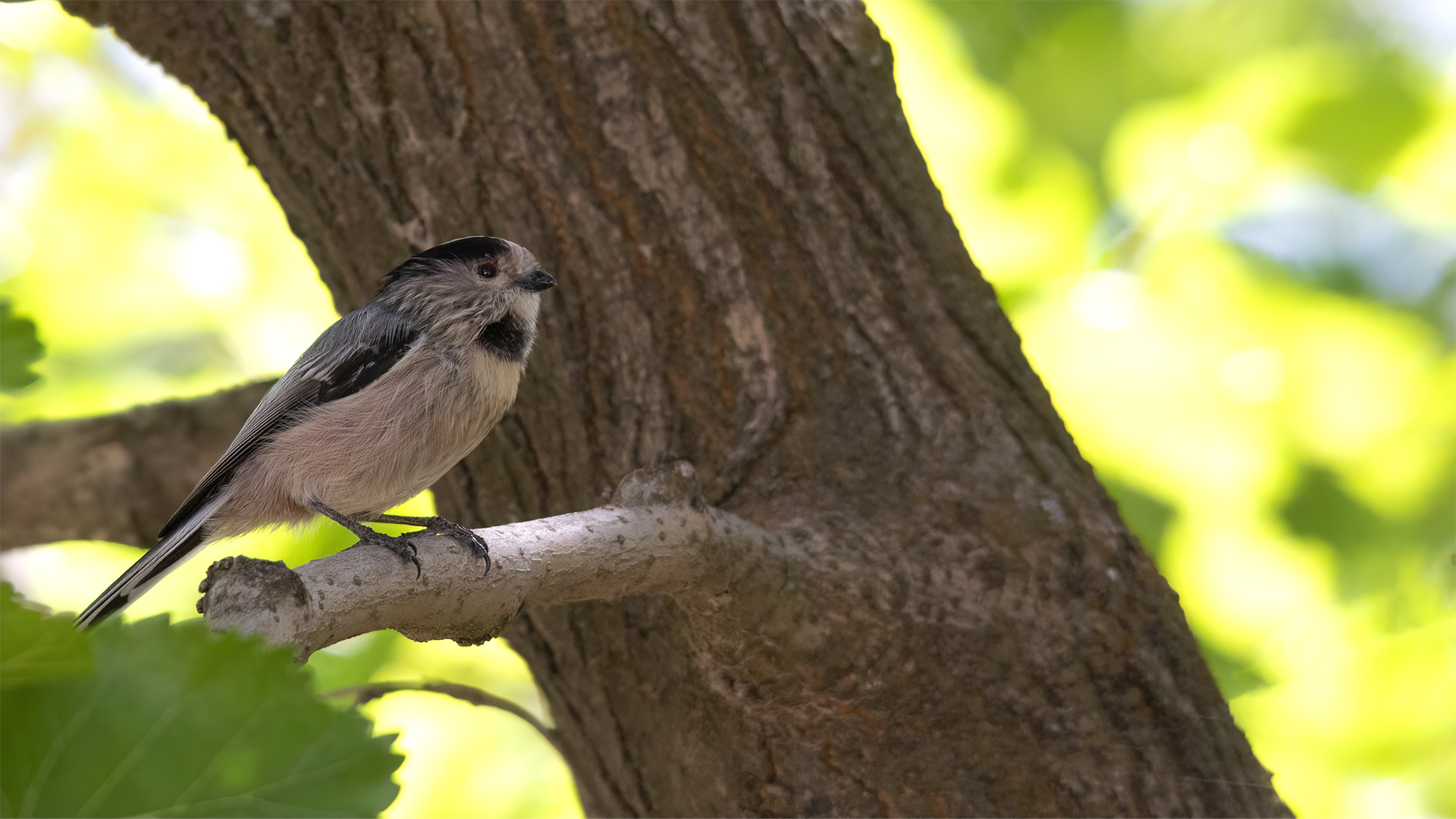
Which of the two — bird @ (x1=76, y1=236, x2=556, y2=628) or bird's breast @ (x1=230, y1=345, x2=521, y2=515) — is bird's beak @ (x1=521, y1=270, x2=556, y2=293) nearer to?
bird @ (x1=76, y1=236, x2=556, y2=628)

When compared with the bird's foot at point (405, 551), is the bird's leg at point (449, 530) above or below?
above

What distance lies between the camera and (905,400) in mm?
2410

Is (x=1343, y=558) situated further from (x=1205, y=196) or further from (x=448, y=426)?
(x=448, y=426)

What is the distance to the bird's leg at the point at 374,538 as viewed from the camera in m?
1.65

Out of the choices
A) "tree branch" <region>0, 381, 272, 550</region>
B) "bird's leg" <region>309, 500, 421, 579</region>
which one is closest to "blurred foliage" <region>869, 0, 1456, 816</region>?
"bird's leg" <region>309, 500, 421, 579</region>

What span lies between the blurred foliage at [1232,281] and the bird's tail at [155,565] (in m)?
2.76

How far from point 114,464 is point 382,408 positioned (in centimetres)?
185

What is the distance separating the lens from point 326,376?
2438 millimetres

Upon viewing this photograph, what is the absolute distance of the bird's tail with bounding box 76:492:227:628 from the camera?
2.25m

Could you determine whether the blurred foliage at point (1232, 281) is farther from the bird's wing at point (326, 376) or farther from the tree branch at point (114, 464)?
the tree branch at point (114, 464)

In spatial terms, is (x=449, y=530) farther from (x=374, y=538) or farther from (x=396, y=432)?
(x=396, y=432)

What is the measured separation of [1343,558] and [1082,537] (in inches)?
68.1

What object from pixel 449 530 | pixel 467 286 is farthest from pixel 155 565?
pixel 467 286

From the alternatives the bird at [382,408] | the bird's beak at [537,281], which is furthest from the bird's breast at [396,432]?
the bird's beak at [537,281]
